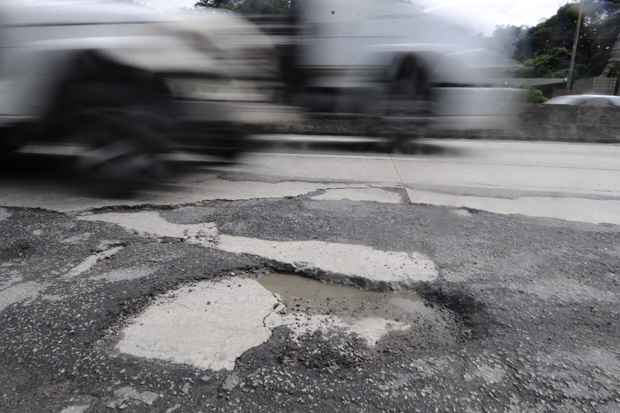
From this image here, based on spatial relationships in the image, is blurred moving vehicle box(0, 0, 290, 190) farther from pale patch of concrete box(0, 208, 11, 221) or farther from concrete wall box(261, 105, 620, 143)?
concrete wall box(261, 105, 620, 143)

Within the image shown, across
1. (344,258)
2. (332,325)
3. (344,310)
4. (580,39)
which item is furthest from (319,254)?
(580,39)

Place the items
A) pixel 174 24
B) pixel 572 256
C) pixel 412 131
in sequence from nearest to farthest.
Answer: pixel 572 256 → pixel 174 24 → pixel 412 131

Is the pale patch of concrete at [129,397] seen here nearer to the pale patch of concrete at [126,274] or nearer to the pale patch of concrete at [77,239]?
the pale patch of concrete at [126,274]

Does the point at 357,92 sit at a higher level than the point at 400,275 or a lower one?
higher

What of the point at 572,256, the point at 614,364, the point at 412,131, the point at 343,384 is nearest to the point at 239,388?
the point at 343,384

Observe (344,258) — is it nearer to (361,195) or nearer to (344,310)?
(344,310)

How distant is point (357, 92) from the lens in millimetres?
5426

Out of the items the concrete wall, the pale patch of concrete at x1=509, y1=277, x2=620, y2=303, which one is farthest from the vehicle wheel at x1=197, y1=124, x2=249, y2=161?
the concrete wall

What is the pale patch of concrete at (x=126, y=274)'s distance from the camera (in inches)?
88.5

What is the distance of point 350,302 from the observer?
6.99ft

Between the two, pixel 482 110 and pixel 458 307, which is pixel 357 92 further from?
pixel 458 307

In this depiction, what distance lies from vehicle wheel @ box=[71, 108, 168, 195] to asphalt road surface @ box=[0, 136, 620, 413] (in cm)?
21

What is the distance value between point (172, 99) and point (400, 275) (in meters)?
2.28

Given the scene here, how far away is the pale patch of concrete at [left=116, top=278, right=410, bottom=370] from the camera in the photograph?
1705mm
